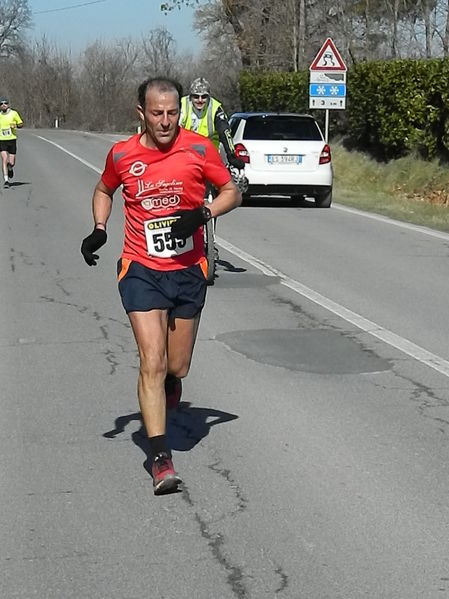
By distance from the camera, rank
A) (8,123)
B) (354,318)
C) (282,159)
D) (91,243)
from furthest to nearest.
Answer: (8,123) < (282,159) < (354,318) < (91,243)

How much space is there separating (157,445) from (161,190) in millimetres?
1181

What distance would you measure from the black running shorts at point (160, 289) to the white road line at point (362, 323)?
107 inches

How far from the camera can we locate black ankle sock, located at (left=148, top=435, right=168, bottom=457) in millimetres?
A: 5574

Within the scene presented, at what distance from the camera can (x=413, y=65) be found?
26781mm

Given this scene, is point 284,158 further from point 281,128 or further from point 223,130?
point 223,130

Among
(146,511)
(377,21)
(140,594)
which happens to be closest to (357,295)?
(146,511)

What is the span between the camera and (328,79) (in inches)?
1021

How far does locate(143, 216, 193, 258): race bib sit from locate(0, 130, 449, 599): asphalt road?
1.07 m

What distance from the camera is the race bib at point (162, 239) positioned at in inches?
223

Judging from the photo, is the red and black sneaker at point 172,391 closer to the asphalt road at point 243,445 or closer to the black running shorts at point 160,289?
the asphalt road at point 243,445

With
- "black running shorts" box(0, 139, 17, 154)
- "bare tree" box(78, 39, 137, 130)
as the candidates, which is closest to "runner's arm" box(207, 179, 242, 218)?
"black running shorts" box(0, 139, 17, 154)

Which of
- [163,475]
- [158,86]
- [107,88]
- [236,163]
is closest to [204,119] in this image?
[236,163]

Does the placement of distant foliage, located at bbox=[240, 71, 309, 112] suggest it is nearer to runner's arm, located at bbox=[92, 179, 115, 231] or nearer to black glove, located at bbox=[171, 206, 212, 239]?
runner's arm, located at bbox=[92, 179, 115, 231]

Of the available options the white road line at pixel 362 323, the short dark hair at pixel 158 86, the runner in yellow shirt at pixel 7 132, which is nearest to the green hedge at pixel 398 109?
the runner in yellow shirt at pixel 7 132
